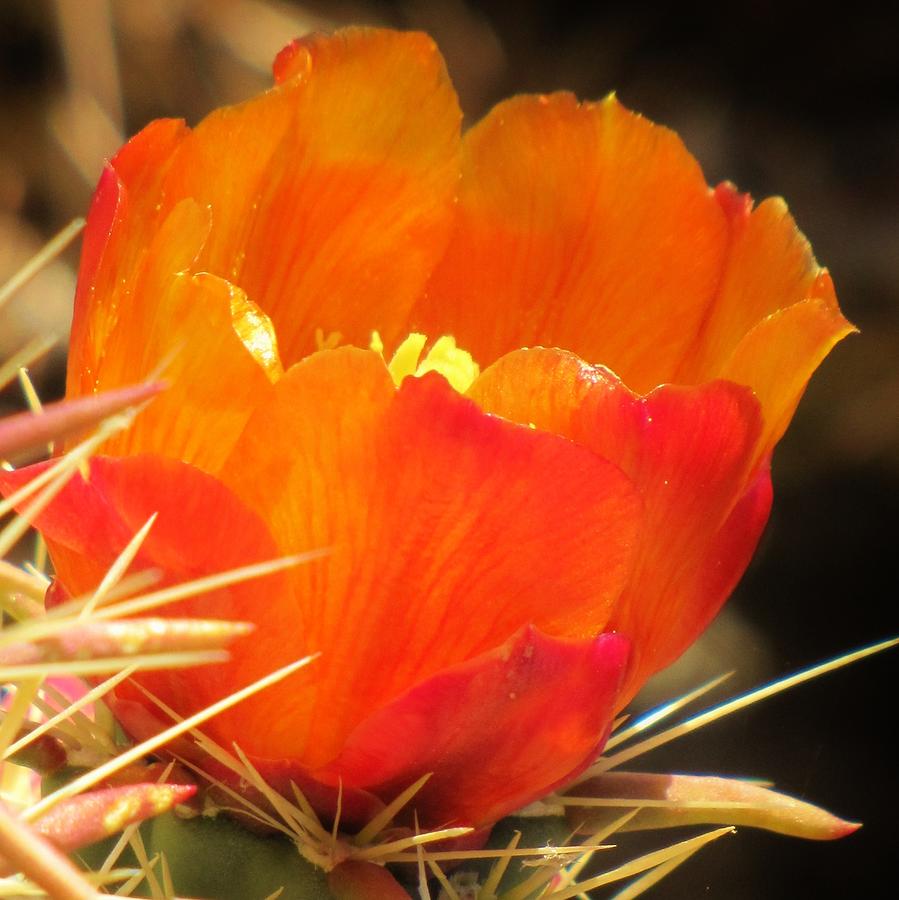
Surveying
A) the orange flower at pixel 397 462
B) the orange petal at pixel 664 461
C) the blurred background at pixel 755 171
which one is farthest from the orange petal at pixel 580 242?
the blurred background at pixel 755 171

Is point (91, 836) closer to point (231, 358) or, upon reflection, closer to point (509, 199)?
point (231, 358)

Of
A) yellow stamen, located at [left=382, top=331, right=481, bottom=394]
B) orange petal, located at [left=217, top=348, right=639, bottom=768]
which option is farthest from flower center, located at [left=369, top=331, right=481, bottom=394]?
orange petal, located at [left=217, top=348, right=639, bottom=768]

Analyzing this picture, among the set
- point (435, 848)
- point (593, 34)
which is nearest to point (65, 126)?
point (593, 34)

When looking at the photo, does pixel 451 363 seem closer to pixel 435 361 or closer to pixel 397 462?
pixel 435 361

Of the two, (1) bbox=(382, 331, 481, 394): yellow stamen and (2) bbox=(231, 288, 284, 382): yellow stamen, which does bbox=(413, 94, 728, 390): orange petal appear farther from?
(2) bbox=(231, 288, 284, 382): yellow stamen

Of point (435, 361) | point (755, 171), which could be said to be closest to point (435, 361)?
point (435, 361)

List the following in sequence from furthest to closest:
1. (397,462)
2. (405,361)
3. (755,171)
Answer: (755,171) < (405,361) < (397,462)
